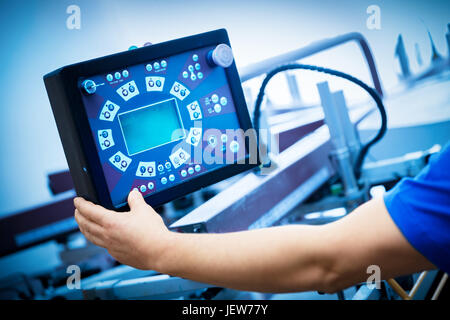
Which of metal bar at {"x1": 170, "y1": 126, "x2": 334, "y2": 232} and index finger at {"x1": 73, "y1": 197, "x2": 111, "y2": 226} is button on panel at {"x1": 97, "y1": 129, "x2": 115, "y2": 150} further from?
metal bar at {"x1": 170, "y1": 126, "x2": 334, "y2": 232}

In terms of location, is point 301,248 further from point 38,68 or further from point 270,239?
point 38,68

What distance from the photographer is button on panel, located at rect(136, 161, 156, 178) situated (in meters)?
0.56

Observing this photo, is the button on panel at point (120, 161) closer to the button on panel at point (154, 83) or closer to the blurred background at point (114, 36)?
the button on panel at point (154, 83)

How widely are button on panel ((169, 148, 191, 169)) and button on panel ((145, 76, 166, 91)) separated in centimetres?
10

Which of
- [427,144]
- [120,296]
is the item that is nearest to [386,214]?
[120,296]

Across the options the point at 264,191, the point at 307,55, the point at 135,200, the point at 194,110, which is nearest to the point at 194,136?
the point at 194,110

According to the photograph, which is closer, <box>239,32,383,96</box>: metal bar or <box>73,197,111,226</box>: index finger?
<box>73,197,111,226</box>: index finger

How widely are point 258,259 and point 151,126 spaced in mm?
249

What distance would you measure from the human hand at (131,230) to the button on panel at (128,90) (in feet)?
0.45

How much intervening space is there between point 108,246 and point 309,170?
0.63m

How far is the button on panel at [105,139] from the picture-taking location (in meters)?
0.53

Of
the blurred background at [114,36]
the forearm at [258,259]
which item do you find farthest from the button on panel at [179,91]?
the blurred background at [114,36]

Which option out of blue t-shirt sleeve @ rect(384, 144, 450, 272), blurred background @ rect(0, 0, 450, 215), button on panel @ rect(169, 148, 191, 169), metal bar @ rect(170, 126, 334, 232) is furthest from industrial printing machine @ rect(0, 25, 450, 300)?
blurred background @ rect(0, 0, 450, 215)

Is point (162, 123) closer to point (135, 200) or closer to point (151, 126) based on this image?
point (151, 126)
